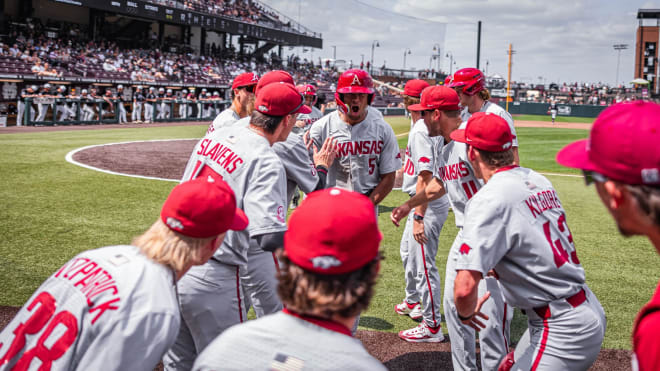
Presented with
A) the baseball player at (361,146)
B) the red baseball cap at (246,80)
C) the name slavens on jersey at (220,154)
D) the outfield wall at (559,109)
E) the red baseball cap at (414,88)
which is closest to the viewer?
the name slavens on jersey at (220,154)

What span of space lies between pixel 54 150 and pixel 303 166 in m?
13.9

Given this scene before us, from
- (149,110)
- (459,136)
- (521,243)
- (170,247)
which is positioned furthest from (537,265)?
(149,110)

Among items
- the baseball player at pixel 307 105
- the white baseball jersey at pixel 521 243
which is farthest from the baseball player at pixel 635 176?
the baseball player at pixel 307 105

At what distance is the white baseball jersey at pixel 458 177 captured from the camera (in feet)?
13.0

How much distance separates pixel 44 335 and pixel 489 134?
224 centimetres

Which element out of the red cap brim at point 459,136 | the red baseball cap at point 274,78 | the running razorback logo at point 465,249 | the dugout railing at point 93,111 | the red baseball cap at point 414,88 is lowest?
the running razorback logo at point 465,249

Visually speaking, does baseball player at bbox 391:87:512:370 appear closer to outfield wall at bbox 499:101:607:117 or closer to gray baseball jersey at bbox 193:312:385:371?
gray baseball jersey at bbox 193:312:385:371

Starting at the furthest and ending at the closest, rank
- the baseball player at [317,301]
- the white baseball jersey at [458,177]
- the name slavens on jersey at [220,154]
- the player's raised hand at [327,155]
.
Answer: the player's raised hand at [327,155], the white baseball jersey at [458,177], the name slavens on jersey at [220,154], the baseball player at [317,301]

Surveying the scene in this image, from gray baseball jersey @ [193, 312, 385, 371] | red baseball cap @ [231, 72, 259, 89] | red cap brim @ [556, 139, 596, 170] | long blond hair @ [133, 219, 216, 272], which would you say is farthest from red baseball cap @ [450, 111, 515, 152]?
red baseball cap @ [231, 72, 259, 89]

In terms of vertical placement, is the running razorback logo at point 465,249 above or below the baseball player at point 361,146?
below

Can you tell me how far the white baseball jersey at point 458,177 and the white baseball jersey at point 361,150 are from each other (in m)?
0.84

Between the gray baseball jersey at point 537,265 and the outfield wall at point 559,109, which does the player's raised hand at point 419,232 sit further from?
the outfield wall at point 559,109

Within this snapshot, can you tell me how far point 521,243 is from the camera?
2.65 meters

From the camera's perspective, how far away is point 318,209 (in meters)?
1.56
